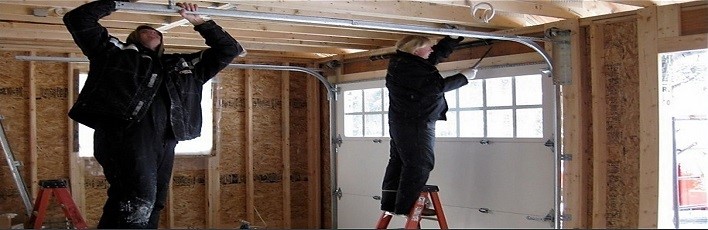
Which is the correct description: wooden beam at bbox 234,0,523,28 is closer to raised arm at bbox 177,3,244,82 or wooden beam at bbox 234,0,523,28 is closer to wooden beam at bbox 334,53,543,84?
wooden beam at bbox 334,53,543,84

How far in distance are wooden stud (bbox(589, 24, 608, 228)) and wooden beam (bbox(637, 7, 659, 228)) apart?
0.34 m

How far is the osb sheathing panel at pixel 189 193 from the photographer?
8.55 m

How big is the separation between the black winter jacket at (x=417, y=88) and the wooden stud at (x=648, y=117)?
1.26 meters

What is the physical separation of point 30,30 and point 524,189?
4233mm

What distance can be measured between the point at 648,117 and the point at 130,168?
3.43 m

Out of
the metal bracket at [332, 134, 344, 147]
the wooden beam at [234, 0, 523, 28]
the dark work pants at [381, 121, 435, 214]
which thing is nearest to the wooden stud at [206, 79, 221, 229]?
the metal bracket at [332, 134, 344, 147]

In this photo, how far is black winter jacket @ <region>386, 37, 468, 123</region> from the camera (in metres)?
5.82

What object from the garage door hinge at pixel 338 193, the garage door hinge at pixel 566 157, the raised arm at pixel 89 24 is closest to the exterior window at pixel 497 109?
the garage door hinge at pixel 566 157

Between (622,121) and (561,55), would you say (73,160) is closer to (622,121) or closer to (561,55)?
(561,55)

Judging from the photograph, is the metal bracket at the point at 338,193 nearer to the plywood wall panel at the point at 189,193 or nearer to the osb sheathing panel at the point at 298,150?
the osb sheathing panel at the point at 298,150

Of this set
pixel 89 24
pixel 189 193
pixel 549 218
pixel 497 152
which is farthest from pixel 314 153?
pixel 89 24

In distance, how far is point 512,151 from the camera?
6.31 metres

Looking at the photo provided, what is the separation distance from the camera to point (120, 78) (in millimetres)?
3973

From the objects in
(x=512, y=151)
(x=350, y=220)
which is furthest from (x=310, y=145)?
(x=512, y=151)
